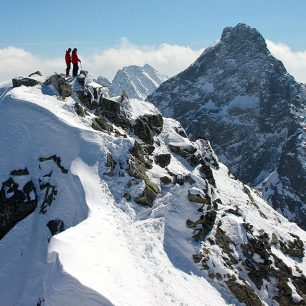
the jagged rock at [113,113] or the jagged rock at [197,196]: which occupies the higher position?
the jagged rock at [113,113]

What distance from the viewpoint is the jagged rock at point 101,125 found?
37625 millimetres

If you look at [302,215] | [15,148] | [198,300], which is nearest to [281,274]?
[198,300]

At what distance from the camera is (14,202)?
29672 millimetres

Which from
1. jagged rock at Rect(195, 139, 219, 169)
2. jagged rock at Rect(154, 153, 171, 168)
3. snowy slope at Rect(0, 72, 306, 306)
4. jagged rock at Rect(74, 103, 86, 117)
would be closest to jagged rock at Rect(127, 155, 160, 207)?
snowy slope at Rect(0, 72, 306, 306)

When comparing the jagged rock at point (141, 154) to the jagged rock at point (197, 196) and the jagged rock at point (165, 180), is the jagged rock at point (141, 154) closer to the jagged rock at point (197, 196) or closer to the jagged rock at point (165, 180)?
the jagged rock at point (165, 180)

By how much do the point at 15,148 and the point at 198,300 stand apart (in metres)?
16.9

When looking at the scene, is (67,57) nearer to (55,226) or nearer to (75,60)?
(75,60)

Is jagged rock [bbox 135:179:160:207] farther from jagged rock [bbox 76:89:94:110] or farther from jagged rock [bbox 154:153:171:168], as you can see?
jagged rock [bbox 76:89:94:110]

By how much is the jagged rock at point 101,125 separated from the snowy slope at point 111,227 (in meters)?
0.14

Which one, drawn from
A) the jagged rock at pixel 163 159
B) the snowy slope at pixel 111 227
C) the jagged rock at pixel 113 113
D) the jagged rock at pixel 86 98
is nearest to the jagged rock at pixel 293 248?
the snowy slope at pixel 111 227

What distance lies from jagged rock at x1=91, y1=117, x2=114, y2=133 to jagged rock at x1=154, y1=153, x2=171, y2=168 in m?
4.80

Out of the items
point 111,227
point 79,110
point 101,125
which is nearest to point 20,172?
point 111,227

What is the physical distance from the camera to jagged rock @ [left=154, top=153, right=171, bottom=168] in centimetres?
3964

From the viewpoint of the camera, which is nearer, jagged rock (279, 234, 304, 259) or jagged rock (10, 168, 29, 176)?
jagged rock (10, 168, 29, 176)
